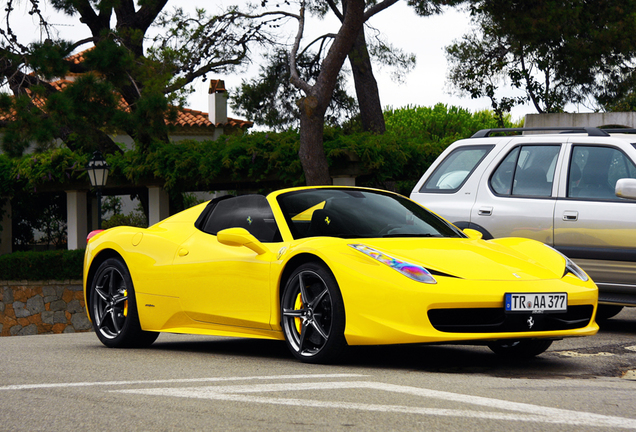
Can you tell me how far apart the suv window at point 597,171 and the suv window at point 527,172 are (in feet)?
0.69

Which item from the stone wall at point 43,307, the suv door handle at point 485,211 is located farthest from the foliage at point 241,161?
the suv door handle at point 485,211

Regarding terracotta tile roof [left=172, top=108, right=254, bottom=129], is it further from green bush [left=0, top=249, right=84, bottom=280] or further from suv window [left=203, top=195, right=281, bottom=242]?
suv window [left=203, top=195, right=281, bottom=242]

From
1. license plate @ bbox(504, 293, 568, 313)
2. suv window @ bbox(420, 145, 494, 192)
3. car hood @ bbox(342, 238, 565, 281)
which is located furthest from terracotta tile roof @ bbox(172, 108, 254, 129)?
license plate @ bbox(504, 293, 568, 313)

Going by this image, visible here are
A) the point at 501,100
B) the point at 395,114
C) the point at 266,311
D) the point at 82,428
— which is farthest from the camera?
the point at 395,114

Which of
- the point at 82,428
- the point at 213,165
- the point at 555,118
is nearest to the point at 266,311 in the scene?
the point at 82,428

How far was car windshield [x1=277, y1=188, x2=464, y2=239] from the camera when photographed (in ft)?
20.9

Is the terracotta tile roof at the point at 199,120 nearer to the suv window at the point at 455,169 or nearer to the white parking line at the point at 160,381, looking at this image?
the suv window at the point at 455,169

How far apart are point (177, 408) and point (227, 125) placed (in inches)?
1648

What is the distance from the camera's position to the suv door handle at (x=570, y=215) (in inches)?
323

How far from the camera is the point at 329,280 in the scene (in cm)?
563

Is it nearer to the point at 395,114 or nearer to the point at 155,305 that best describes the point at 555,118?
the point at 155,305

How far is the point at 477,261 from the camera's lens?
5.82m

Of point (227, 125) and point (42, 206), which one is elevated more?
point (227, 125)

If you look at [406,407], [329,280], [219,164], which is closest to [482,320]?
[329,280]
